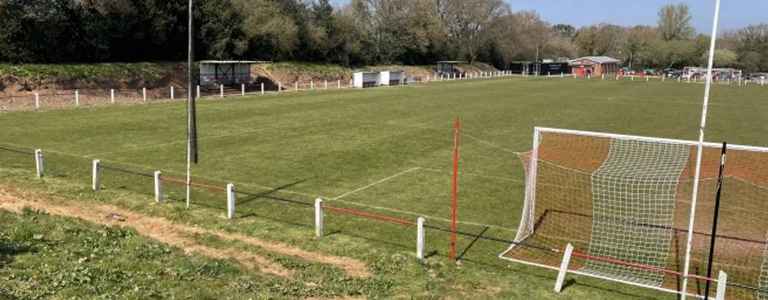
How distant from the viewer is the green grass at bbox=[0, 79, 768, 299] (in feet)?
39.0

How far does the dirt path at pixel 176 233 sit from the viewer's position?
11.1 metres

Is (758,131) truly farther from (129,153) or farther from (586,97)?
(129,153)

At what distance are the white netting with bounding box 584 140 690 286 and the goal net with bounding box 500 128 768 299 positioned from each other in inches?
0.8

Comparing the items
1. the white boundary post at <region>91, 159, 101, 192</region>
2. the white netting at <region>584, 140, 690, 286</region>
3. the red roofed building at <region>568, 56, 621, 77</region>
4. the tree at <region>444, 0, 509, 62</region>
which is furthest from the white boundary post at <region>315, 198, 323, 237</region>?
the red roofed building at <region>568, 56, 621, 77</region>

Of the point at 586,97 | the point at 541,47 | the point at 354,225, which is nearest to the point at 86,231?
the point at 354,225

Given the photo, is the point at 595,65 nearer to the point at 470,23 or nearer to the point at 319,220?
the point at 470,23

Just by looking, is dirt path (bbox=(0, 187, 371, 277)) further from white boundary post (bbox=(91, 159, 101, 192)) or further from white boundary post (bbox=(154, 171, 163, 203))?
white boundary post (bbox=(91, 159, 101, 192))

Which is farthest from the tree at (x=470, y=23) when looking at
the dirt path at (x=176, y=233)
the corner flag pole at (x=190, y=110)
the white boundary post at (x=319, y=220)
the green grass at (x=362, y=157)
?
the white boundary post at (x=319, y=220)

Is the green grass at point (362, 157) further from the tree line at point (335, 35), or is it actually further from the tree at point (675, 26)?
the tree at point (675, 26)

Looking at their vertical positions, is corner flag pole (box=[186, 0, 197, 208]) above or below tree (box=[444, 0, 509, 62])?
below

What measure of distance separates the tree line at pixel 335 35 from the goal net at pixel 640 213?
138 feet

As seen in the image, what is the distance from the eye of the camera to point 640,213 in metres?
14.3

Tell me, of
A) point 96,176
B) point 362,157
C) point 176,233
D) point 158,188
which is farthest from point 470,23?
point 176,233

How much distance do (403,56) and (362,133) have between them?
253 ft
